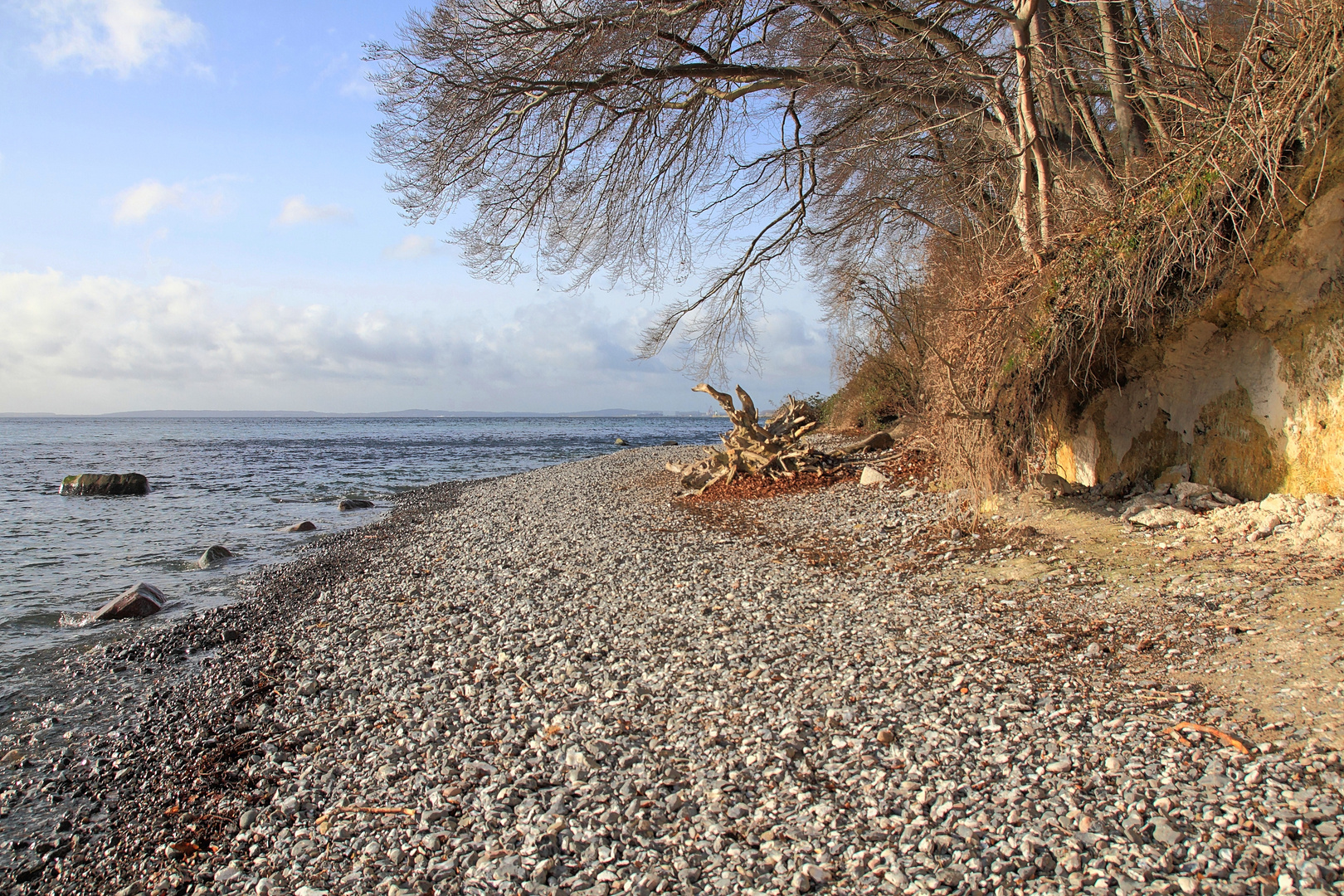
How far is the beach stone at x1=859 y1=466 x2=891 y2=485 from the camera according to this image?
12.3 metres

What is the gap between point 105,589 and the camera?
9.70m

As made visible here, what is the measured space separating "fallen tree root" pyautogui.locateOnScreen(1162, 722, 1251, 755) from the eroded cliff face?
3.77 meters

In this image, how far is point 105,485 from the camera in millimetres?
21844

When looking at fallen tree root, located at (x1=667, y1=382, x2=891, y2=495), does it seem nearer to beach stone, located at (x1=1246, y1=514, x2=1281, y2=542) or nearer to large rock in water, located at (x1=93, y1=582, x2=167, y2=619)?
beach stone, located at (x1=1246, y1=514, x2=1281, y2=542)

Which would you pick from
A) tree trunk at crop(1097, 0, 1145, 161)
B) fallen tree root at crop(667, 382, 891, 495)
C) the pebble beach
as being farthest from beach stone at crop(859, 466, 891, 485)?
tree trunk at crop(1097, 0, 1145, 161)

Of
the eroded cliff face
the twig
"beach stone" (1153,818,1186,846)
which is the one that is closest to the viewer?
"beach stone" (1153,818,1186,846)

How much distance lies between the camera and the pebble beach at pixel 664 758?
3.05 metres

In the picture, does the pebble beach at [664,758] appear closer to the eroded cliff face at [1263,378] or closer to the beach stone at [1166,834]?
the beach stone at [1166,834]

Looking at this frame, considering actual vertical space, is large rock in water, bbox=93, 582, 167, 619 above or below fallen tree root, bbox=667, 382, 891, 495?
below

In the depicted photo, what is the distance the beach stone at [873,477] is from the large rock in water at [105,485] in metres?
22.7

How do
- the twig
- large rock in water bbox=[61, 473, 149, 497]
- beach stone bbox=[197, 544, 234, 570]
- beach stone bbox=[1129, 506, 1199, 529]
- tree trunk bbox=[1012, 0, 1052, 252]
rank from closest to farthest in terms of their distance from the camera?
the twig → beach stone bbox=[1129, 506, 1199, 529] → tree trunk bbox=[1012, 0, 1052, 252] → beach stone bbox=[197, 544, 234, 570] → large rock in water bbox=[61, 473, 149, 497]

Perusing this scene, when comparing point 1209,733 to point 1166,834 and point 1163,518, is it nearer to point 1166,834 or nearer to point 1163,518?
point 1166,834

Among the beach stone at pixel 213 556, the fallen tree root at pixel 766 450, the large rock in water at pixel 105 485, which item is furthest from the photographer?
the large rock in water at pixel 105 485

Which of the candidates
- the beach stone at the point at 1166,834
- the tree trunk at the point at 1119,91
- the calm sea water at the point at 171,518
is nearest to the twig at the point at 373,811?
the beach stone at the point at 1166,834
